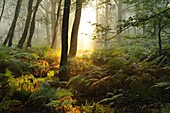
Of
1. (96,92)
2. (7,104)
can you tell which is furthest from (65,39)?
(7,104)

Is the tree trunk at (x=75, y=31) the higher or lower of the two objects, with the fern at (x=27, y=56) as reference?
higher

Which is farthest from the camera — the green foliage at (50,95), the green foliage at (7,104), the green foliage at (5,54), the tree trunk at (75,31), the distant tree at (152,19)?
the tree trunk at (75,31)

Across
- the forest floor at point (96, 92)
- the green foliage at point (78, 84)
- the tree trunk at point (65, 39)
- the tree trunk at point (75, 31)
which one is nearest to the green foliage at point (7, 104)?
the forest floor at point (96, 92)

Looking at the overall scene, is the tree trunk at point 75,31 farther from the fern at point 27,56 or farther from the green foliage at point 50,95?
the green foliage at point 50,95

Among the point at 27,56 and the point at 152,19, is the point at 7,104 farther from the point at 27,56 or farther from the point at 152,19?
the point at 152,19

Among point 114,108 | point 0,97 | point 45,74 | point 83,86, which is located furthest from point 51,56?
point 114,108

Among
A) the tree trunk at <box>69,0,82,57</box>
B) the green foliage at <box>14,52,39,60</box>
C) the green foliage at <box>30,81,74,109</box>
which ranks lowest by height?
the green foliage at <box>30,81,74,109</box>

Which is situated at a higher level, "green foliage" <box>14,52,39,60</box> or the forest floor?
"green foliage" <box>14,52,39,60</box>

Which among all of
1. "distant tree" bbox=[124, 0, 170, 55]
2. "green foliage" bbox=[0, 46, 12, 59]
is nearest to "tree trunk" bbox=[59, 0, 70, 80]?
"distant tree" bbox=[124, 0, 170, 55]

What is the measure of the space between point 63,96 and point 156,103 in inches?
93.3

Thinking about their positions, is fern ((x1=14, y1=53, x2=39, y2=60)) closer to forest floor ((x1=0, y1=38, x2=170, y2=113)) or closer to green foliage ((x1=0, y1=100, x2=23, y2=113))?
forest floor ((x1=0, y1=38, x2=170, y2=113))

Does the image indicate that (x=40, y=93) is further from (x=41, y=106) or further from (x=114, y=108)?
(x=114, y=108)

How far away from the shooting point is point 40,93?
6.16 meters

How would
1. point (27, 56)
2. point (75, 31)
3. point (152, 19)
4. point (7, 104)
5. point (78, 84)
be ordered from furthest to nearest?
point (75, 31) < point (27, 56) < point (152, 19) < point (78, 84) < point (7, 104)
